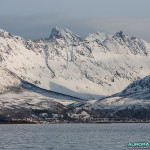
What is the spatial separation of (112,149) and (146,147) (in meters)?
10.6

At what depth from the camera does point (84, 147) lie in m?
190

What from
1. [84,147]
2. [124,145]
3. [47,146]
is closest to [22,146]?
[47,146]

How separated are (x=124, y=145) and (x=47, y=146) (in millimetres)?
24912

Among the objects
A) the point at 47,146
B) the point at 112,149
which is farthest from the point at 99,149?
the point at 47,146

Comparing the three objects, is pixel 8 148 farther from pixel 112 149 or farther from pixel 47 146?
pixel 112 149

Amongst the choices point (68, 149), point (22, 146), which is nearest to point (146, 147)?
point (68, 149)

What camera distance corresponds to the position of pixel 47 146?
194 metres

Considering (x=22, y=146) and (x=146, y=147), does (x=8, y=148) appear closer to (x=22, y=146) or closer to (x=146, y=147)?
(x=22, y=146)

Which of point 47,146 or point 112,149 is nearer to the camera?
point 112,149

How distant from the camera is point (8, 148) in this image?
185 m

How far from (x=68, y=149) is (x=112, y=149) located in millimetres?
13401

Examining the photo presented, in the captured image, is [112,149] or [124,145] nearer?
[112,149]

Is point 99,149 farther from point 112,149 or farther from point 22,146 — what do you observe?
point 22,146

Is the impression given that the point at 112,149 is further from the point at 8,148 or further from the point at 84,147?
the point at 8,148
